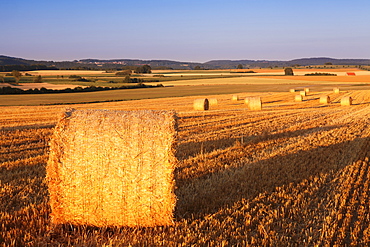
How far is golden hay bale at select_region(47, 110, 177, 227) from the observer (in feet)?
17.3

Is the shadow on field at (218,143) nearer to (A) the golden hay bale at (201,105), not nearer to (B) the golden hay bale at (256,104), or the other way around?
(B) the golden hay bale at (256,104)

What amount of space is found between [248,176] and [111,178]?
3.31m

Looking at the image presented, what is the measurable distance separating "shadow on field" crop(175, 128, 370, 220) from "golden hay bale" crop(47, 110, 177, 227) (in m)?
0.51

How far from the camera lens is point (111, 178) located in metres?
5.28

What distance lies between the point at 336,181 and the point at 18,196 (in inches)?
225

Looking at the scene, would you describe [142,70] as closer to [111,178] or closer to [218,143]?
[218,143]

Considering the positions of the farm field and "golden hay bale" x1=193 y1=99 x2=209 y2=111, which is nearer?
the farm field

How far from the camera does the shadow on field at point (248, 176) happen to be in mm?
6226

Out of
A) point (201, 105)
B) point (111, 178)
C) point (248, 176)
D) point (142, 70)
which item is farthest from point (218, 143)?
point (142, 70)

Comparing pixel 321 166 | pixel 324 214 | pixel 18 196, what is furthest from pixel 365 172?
pixel 18 196

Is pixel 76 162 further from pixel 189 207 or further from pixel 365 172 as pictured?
pixel 365 172

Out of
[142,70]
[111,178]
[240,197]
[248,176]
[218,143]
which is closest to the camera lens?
[111,178]

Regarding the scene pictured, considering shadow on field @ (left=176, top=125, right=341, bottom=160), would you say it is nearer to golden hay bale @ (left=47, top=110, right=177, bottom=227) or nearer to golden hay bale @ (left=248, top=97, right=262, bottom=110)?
golden hay bale @ (left=47, top=110, right=177, bottom=227)

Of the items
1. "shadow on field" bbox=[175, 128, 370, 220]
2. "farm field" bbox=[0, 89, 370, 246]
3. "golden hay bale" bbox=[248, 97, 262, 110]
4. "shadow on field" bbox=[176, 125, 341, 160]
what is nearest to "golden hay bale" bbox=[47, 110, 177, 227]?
"farm field" bbox=[0, 89, 370, 246]
